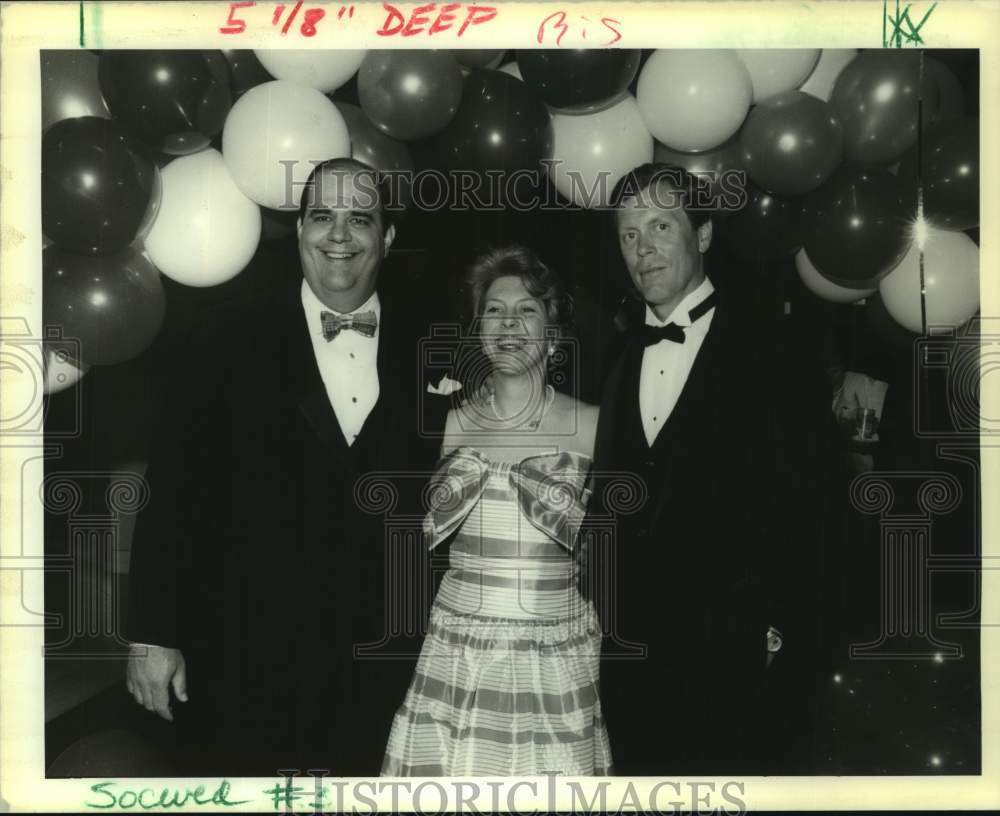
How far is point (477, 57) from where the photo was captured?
2.55 meters

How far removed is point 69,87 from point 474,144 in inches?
43.0

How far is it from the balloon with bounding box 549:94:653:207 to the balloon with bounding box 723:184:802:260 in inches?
11.2

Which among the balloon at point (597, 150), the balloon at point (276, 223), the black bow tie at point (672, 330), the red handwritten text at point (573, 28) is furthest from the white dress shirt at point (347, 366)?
the red handwritten text at point (573, 28)

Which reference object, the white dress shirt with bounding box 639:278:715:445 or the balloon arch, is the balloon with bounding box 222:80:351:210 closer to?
the balloon arch

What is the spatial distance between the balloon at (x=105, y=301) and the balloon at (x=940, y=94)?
2.06m

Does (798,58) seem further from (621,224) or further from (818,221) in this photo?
(621,224)

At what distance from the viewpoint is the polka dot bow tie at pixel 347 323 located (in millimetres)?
2537

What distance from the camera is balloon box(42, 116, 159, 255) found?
2.45m

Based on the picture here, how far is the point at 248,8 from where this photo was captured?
2.62m

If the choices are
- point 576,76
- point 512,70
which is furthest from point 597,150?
point 512,70

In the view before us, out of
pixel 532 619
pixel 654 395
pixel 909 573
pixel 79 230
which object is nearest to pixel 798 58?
pixel 654 395

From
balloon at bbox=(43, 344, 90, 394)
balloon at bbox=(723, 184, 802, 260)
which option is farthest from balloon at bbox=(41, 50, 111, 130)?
balloon at bbox=(723, 184, 802, 260)

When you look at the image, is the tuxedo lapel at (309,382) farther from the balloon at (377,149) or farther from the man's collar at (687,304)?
the man's collar at (687,304)

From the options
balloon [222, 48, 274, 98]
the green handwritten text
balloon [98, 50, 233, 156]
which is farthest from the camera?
the green handwritten text
